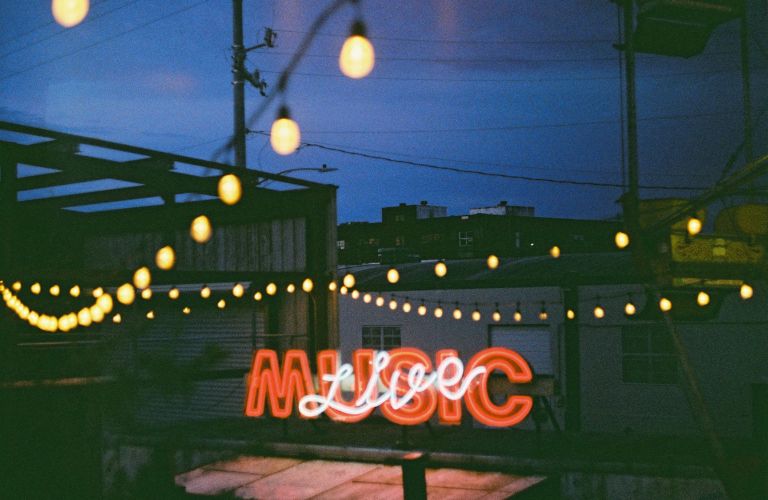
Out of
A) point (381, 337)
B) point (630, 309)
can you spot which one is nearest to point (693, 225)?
point (630, 309)

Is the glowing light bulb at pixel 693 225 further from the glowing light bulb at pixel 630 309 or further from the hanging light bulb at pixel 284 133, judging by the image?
the hanging light bulb at pixel 284 133

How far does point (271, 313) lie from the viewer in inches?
658

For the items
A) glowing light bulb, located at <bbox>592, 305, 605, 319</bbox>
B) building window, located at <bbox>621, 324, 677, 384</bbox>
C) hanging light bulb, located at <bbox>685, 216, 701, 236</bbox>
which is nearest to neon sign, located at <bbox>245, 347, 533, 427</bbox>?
hanging light bulb, located at <bbox>685, 216, 701, 236</bbox>

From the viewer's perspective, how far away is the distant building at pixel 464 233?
52.8 meters

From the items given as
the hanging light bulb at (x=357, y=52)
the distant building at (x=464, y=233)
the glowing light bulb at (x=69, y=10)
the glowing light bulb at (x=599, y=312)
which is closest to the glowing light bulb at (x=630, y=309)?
the glowing light bulb at (x=599, y=312)

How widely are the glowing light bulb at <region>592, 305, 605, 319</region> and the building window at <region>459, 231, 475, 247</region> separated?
A: 36.1 metres

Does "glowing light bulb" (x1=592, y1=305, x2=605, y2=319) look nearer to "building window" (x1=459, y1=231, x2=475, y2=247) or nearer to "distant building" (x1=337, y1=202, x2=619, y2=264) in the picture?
"distant building" (x1=337, y1=202, x2=619, y2=264)

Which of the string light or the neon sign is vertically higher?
the string light

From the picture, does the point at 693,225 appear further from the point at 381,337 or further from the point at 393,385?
the point at 381,337

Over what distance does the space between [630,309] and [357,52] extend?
11359 mm

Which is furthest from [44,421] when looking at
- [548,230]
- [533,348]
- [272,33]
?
[548,230]

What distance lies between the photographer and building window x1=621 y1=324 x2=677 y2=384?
16.3 metres

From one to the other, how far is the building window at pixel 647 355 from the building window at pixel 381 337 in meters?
5.96

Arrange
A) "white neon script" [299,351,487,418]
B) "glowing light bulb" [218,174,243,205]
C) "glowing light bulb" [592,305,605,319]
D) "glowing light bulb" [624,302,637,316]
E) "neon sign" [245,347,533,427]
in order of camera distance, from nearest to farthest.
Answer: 1. "glowing light bulb" [218,174,243,205]
2. "neon sign" [245,347,533,427]
3. "white neon script" [299,351,487,418]
4. "glowing light bulb" [624,302,637,316]
5. "glowing light bulb" [592,305,605,319]
